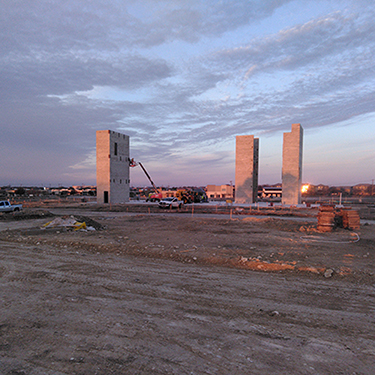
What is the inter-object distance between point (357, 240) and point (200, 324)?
466 inches

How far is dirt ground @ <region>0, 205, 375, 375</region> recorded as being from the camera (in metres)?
3.68

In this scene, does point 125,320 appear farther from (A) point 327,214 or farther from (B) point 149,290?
(A) point 327,214

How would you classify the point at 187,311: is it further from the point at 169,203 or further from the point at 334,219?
the point at 169,203

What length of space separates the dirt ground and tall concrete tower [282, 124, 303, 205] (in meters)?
30.4

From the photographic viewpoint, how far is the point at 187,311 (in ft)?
17.2

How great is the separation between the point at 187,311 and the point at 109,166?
129ft

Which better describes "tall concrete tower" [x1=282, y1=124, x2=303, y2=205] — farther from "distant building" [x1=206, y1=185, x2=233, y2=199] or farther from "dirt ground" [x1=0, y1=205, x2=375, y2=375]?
"distant building" [x1=206, y1=185, x2=233, y2=199]

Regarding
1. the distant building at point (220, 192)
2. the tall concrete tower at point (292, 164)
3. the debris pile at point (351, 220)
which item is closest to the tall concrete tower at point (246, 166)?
the tall concrete tower at point (292, 164)

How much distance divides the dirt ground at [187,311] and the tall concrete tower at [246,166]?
32.3 metres

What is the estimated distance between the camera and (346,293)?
20.7 feet

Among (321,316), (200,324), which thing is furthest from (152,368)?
(321,316)

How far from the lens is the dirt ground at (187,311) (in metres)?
→ 3.68

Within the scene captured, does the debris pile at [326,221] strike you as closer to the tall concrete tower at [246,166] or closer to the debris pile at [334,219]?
the debris pile at [334,219]

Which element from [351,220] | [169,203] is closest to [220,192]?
[169,203]
